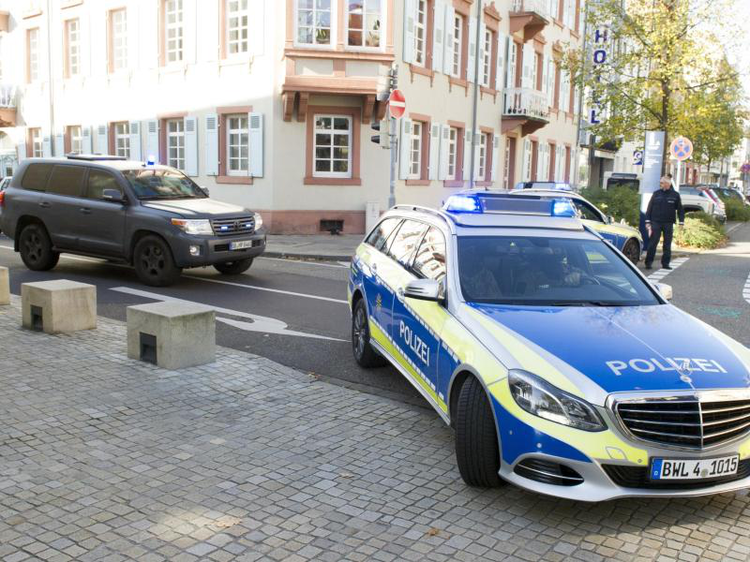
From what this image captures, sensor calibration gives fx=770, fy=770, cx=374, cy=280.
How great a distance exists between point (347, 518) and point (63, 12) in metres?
28.1

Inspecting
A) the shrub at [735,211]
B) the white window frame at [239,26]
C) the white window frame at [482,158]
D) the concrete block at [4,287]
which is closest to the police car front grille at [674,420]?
the concrete block at [4,287]

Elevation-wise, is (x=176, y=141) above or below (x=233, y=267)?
above

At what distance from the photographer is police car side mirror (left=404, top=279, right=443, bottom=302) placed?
501 cm

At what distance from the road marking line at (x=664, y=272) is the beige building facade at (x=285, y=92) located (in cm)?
702

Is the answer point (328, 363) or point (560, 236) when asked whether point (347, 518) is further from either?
point (328, 363)

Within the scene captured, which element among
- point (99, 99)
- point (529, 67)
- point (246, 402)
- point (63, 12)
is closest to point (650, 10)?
point (529, 67)

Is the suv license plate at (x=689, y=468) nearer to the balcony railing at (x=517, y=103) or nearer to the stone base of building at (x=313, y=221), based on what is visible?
the stone base of building at (x=313, y=221)

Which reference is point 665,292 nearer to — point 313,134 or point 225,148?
point 313,134

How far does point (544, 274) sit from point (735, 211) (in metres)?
36.0

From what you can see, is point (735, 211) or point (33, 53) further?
point (735, 211)

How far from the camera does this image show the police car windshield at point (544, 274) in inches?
200

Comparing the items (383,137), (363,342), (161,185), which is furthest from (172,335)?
(383,137)

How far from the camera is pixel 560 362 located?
160 inches

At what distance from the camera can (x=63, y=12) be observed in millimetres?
27516
